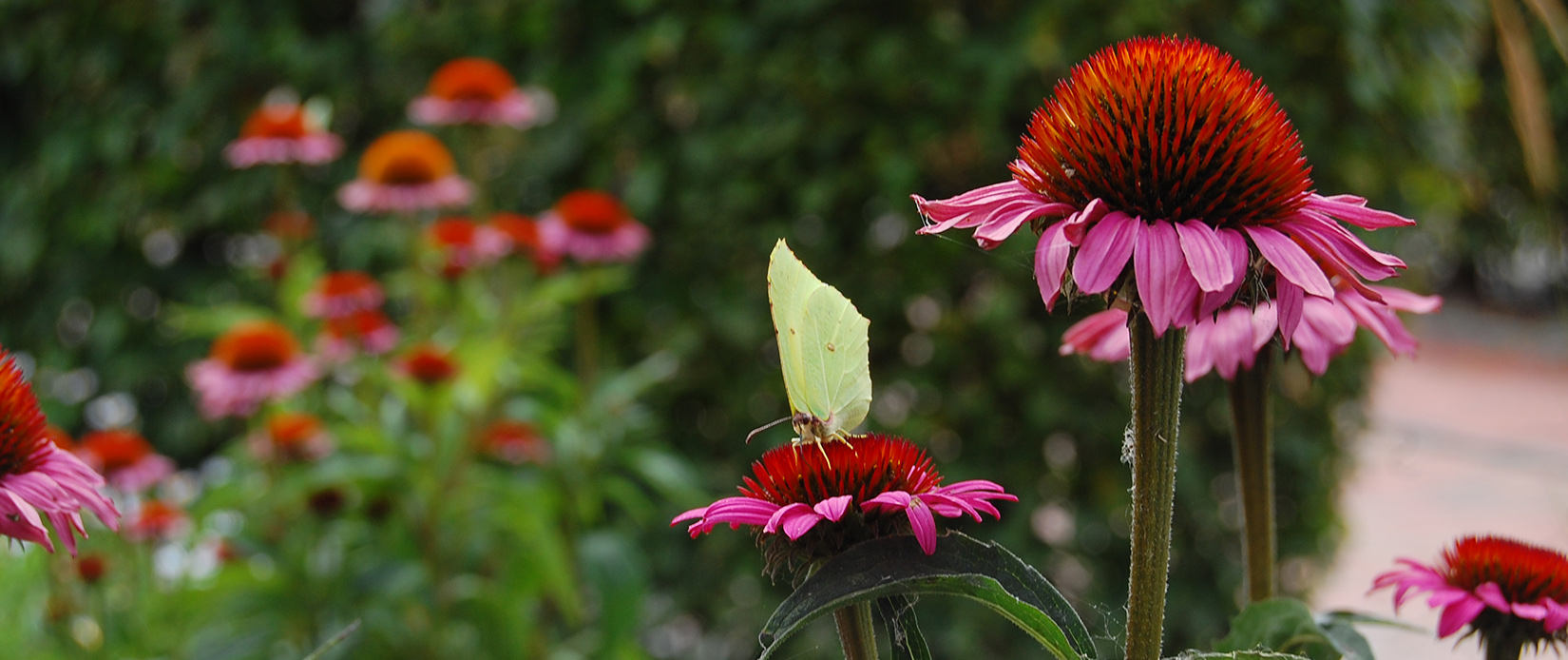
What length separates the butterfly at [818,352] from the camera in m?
0.57

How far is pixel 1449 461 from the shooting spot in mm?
4668

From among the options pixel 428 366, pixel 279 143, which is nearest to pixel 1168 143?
pixel 428 366

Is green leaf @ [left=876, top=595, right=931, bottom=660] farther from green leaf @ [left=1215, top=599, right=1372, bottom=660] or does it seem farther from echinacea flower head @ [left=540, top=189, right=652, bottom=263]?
echinacea flower head @ [left=540, top=189, right=652, bottom=263]

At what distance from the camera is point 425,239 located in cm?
184

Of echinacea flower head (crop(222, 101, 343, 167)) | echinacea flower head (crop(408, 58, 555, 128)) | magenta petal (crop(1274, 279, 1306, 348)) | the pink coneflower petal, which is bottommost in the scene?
magenta petal (crop(1274, 279, 1306, 348))

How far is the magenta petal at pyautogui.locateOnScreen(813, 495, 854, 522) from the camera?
0.45 metres

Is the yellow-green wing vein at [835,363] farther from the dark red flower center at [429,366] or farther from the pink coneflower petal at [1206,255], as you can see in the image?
the dark red flower center at [429,366]

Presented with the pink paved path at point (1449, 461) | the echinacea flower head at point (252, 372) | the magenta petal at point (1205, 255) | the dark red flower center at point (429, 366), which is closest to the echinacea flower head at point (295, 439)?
the echinacea flower head at point (252, 372)

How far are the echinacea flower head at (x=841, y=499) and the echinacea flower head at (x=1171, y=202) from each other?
3.6 inches

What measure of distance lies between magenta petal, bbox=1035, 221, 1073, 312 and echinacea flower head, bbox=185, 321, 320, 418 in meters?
1.42

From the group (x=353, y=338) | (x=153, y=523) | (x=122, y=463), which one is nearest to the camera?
(x=153, y=523)

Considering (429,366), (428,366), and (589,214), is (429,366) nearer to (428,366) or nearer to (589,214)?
(428,366)

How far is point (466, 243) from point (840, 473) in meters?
1.40

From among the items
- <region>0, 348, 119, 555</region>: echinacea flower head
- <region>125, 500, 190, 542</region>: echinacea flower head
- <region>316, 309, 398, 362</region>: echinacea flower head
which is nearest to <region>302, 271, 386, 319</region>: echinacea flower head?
<region>316, 309, 398, 362</region>: echinacea flower head
